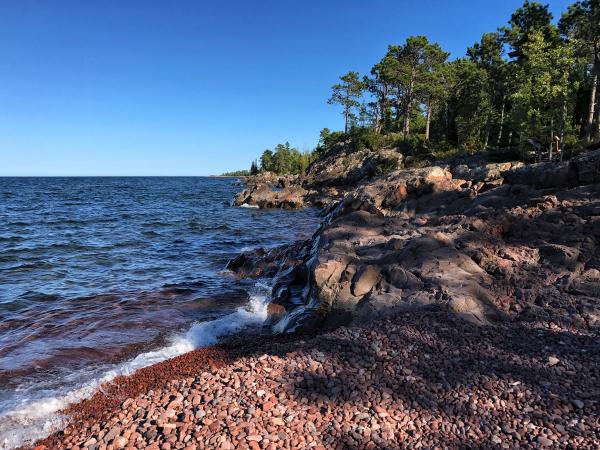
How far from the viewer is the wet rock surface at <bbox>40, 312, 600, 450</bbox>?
4.97 m

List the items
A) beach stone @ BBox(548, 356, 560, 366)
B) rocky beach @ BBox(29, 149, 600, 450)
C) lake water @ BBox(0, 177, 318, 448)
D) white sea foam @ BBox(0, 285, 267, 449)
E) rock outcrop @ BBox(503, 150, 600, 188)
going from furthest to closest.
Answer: rock outcrop @ BBox(503, 150, 600, 188) < lake water @ BBox(0, 177, 318, 448) < beach stone @ BBox(548, 356, 560, 366) < white sea foam @ BBox(0, 285, 267, 449) < rocky beach @ BBox(29, 149, 600, 450)

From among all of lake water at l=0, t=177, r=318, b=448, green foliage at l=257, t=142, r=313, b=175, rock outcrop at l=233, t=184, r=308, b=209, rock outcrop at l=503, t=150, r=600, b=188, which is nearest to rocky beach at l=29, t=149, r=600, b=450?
rock outcrop at l=503, t=150, r=600, b=188

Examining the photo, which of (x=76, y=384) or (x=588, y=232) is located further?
(x=588, y=232)

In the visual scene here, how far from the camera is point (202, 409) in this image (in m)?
5.55

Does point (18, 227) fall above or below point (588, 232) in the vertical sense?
below

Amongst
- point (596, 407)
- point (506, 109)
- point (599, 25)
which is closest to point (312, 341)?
point (596, 407)

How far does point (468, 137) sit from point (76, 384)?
46813mm

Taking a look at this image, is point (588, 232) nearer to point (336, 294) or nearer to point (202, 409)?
point (336, 294)

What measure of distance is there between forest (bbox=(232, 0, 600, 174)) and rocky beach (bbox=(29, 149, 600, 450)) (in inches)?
765

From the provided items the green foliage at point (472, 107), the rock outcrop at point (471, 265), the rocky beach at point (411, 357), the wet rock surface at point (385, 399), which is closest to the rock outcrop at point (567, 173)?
the rock outcrop at point (471, 265)

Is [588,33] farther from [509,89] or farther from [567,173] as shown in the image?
[567,173]

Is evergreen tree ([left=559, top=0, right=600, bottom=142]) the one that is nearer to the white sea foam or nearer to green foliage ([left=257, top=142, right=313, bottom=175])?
the white sea foam

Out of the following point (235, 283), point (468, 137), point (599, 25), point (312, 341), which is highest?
point (599, 25)

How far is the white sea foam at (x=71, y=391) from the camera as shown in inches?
240
